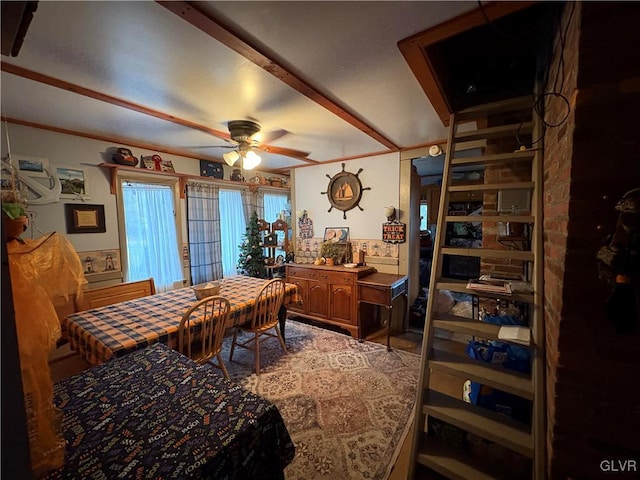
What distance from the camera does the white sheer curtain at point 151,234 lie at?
10.1 feet

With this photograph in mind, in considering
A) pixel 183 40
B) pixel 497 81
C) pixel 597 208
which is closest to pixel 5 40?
pixel 183 40

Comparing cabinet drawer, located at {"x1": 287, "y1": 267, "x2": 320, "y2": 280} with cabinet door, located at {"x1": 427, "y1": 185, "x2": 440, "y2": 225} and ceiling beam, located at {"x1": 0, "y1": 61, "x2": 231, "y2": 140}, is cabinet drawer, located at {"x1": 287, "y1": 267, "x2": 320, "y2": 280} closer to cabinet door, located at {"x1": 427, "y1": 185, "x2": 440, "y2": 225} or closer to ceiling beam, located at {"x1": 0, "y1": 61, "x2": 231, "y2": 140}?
ceiling beam, located at {"x1": 0, "y1": 61, "x2": 231, "y2": 140}

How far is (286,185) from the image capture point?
489 centimetres

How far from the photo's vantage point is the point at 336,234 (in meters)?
3.97

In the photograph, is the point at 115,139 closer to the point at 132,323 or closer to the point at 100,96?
the point at 100,96

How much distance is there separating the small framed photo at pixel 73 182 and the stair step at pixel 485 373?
3442 millimetres

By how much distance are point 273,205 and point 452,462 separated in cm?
419

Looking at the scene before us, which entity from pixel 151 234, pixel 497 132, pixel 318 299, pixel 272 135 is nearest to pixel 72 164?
pixel 151 234

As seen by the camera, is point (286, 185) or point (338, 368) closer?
point (338, 368)

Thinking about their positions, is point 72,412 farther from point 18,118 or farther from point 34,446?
point 18,118

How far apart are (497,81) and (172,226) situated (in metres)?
3.70

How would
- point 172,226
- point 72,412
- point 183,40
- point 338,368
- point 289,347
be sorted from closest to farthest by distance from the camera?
point 72,412, point 183,40, point 338,368, point 289,347, point 172,226

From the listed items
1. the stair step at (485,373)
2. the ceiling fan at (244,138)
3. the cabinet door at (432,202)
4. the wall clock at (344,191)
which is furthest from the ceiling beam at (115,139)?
the cabinet door at (432,202)

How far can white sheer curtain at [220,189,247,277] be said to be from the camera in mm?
4082
